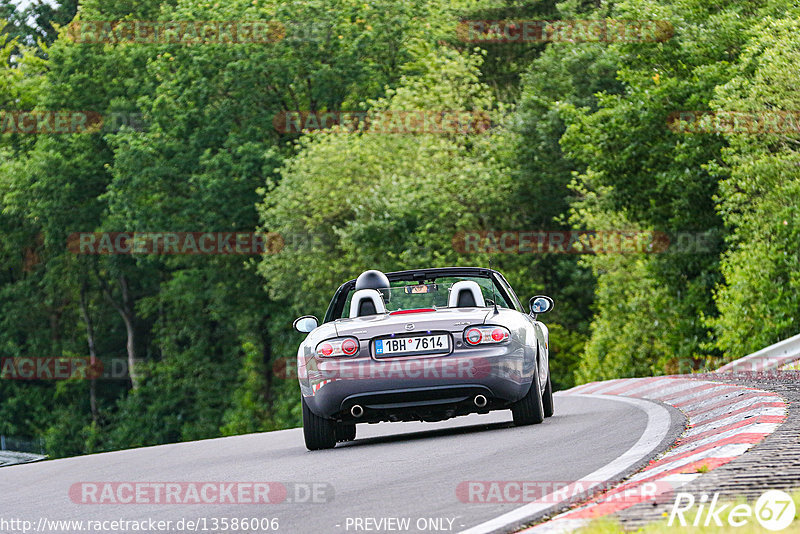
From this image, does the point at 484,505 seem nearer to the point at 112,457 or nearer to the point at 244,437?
the point at 112,457

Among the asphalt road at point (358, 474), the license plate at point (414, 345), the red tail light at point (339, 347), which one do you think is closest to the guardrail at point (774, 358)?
the asphalt road at point (358, 474)

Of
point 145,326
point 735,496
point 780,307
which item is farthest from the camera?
point 145,326

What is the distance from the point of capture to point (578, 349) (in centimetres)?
4272

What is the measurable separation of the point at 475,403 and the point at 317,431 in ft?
4.55

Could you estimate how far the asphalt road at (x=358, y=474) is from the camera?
6633 millimetres

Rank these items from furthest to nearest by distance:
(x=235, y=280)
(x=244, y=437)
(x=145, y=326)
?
(x=145, y=326) < (x=235, y=280) < (x=244, y=437)

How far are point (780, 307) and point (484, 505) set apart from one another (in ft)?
65.8

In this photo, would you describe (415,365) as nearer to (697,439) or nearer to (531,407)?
(531,407)

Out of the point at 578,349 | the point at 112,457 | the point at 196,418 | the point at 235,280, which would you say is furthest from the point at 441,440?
the point at 196,418

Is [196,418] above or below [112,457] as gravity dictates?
below

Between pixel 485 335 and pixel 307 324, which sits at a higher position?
pixel 307 324

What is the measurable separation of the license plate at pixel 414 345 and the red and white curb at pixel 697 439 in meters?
1.96

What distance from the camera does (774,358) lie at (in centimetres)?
1816

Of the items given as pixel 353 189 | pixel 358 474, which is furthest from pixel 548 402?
pixel 353 189
